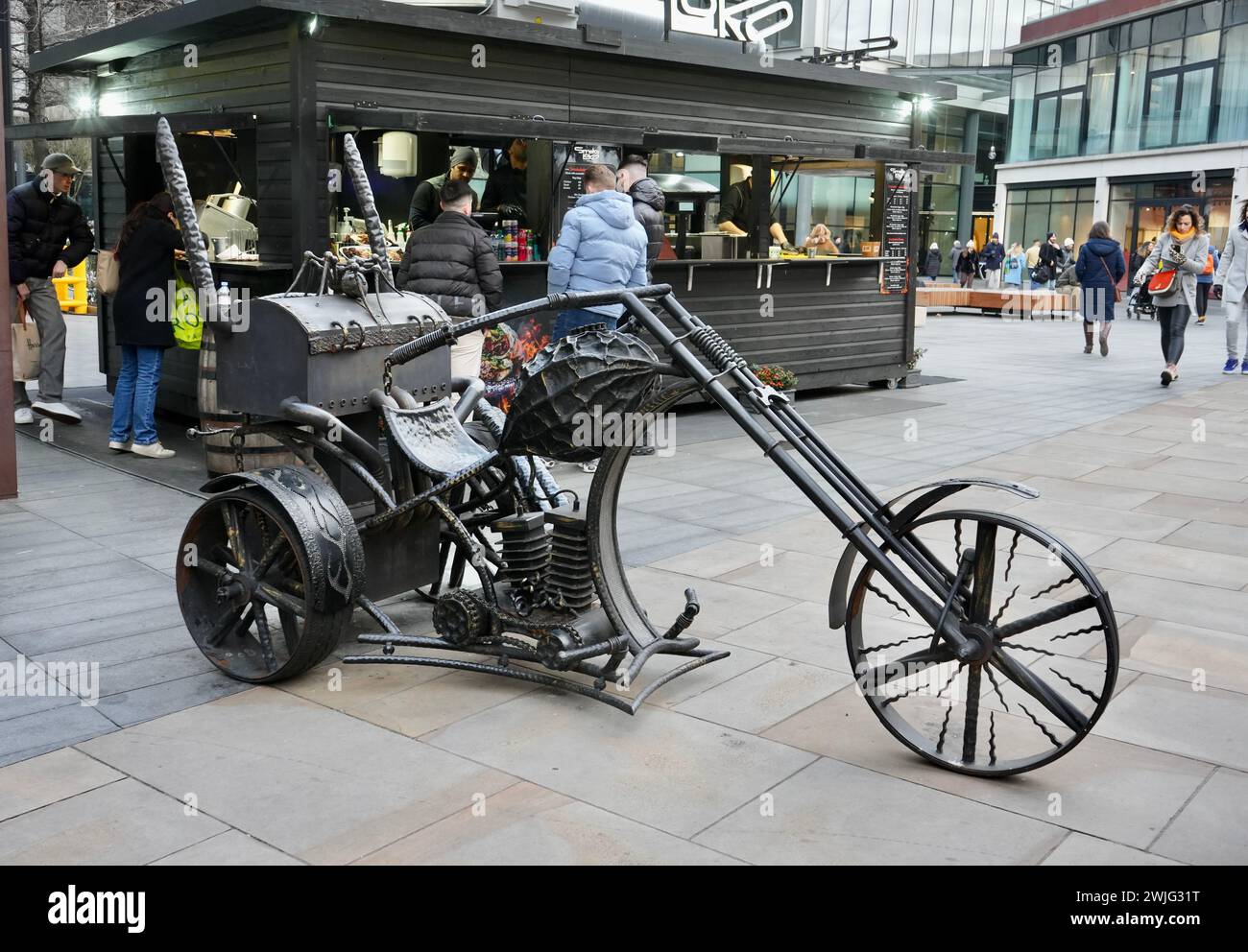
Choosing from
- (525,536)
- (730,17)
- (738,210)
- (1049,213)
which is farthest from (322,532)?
(1049,213)

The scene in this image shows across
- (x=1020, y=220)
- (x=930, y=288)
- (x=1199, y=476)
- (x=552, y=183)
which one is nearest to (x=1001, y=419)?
(x=1199, y=476)

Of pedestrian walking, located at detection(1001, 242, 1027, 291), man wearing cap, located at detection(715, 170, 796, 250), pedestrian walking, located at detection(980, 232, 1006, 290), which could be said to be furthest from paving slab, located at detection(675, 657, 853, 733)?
pedestrian walking, located at detection(980, 232, 1006, 290)

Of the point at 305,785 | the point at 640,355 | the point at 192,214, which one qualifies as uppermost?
the point at 192,214

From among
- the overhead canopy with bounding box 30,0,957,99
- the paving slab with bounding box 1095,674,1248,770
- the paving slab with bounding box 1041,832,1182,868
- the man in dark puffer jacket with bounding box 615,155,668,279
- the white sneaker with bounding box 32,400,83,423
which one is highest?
the overhead canopy with bounding box 30,0,957,99

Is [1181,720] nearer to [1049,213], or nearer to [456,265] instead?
[456,265]

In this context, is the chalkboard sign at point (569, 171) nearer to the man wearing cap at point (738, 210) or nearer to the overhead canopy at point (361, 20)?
the overhead canopy at point (361, 20)

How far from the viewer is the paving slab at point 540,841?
10.7 ft

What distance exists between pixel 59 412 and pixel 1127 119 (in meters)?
33.8

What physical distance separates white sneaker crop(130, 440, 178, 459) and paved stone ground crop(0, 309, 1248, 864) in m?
1.83

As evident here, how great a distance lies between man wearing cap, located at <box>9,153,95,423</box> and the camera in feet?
30.8

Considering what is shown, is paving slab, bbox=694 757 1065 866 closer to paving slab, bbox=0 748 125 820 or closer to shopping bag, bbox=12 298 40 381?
paving slab, bbox=0 748 125 820

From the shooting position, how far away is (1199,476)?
350 inches

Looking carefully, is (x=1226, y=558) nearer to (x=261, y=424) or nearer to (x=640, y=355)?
(x=640, y=355)

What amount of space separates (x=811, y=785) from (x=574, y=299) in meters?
1.75
